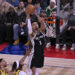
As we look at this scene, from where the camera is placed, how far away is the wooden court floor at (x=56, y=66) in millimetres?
5980

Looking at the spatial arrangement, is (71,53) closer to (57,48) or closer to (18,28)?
(57,48)

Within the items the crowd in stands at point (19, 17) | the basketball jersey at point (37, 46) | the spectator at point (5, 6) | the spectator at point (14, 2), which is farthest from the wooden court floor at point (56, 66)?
the spectator at point (14, 2)

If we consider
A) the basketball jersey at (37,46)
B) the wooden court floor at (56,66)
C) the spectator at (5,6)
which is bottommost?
the wooden court floor at (56,66)

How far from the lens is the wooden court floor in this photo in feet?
19.6

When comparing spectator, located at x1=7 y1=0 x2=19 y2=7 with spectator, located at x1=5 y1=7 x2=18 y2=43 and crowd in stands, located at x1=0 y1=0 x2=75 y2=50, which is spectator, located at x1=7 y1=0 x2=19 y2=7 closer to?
crowd in stands, located at x1=0 y1=0 x2=75 y2=50

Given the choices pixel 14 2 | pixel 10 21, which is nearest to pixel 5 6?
pixel 10 21

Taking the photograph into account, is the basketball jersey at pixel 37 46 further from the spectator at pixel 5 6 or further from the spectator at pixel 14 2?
the spectator at pixel 14 2

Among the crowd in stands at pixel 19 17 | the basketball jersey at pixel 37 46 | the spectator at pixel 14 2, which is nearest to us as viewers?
the basketball jersey at pixel 37 46

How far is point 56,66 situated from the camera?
6449 millimetres

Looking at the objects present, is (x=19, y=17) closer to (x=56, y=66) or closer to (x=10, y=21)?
(x=10, y=21)

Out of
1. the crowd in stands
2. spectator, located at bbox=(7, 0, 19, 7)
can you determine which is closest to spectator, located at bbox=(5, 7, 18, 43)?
the crowd in stands

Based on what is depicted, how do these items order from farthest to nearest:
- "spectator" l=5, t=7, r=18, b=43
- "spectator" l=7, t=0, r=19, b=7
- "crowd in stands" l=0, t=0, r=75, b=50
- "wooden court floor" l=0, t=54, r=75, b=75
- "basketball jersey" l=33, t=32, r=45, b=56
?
"spectator" l=7, t=0, r=19, b=7 → "spectator" l=5, t=7, r=18, b=43 → "crowd in stands" l=0, t=0, r=75, b=50 → "wooden court floor" l=0, t=54, r=75, b=75 → "basketball jersey" l=33, t=32, r=45, b=56

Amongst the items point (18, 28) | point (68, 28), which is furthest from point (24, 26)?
point (68, 28)

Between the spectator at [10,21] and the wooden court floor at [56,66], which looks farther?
the spectator at [10,21]
